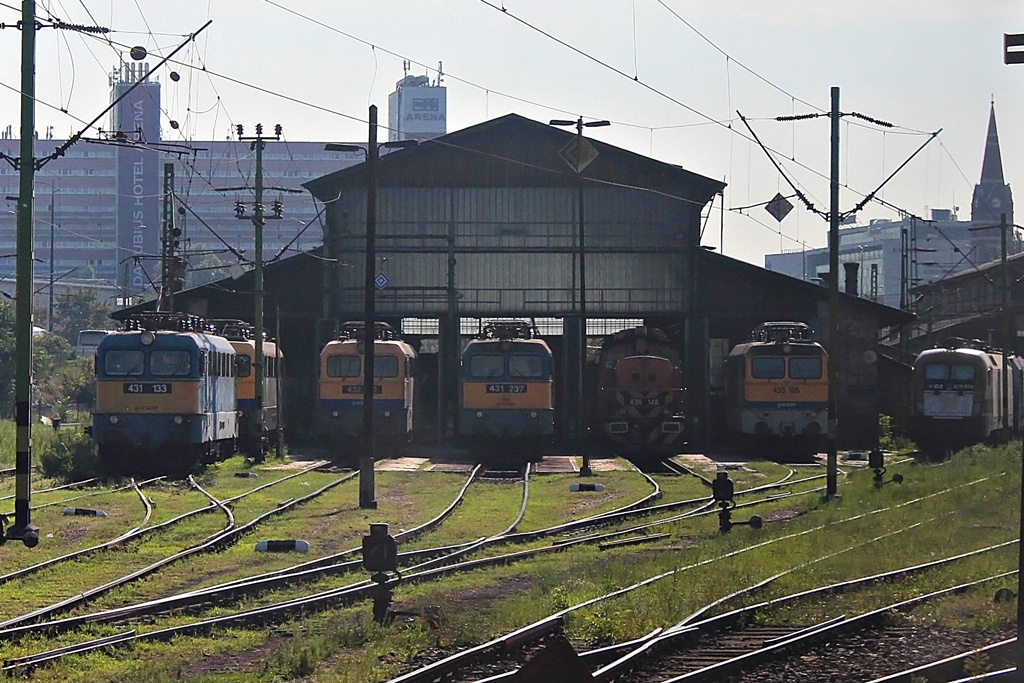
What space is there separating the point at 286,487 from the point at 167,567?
11719 millimetres

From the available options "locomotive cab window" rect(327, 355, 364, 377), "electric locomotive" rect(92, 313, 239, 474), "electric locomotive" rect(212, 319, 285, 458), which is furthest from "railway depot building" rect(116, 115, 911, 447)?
"electric locomotive" rect(92, 313, 239, 474)

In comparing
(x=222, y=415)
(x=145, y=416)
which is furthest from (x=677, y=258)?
(x=145, y=416)

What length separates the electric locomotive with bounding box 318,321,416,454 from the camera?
125 ft

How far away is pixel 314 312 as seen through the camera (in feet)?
156

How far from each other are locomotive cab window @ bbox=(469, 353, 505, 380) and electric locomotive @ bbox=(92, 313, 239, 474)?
8.27 meters

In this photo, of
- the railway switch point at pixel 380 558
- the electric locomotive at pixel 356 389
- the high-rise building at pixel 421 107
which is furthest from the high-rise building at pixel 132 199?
the railway switch point at pixel 380 558

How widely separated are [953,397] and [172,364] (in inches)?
906

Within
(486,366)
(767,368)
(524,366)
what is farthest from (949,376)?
(486,366)

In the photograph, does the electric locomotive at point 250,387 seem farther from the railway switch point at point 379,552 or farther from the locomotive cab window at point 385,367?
the railway switch point at point 379,552

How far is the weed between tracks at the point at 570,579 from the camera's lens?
10969 millimetres

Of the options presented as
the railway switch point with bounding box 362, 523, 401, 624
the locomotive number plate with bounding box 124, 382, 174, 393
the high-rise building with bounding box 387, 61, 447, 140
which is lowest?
the railway switch point with bounding box 362, 523, 401, 624

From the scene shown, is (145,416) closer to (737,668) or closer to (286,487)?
(286,487)

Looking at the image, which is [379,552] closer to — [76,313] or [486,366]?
[486,366]

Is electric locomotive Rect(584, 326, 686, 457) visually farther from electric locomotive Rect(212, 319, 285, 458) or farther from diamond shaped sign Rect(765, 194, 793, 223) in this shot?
electric locomotive Rect(212, 319, 285, 458)
